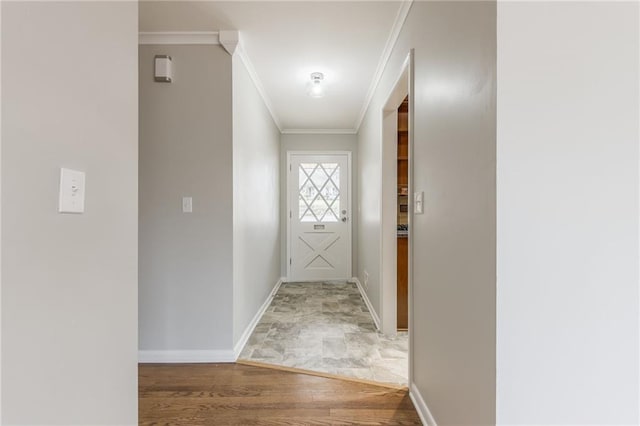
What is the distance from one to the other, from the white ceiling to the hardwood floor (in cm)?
237

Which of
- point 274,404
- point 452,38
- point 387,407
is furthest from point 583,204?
point 274,404

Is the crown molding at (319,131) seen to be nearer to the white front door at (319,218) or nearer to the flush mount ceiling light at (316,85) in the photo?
the white front door at (319,218)

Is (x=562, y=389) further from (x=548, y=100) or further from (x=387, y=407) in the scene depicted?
(x=387, y=407)

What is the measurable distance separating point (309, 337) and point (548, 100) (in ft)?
7.91

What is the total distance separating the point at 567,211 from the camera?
0.96 metres

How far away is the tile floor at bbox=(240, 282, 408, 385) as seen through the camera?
87.2 inches

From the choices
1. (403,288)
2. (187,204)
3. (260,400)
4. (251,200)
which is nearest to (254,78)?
(251,200)

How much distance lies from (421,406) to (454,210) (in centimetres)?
113

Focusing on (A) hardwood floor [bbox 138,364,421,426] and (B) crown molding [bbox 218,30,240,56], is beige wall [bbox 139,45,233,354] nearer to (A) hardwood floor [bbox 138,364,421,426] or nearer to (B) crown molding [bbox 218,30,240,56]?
(B) crown molding [bbox 218,30,240,56]

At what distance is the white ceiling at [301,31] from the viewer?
1.99 meters

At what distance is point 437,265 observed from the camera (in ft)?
4.83

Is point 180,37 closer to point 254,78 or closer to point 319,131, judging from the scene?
point 254,78

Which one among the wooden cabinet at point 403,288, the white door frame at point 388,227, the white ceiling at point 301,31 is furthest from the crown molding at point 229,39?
the wooden cabinet at point 403,288

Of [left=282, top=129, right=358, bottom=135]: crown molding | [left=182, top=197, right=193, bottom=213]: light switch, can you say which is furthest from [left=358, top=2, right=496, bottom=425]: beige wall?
[left=282, top=129, right=358, bottom=135]: crown molding
